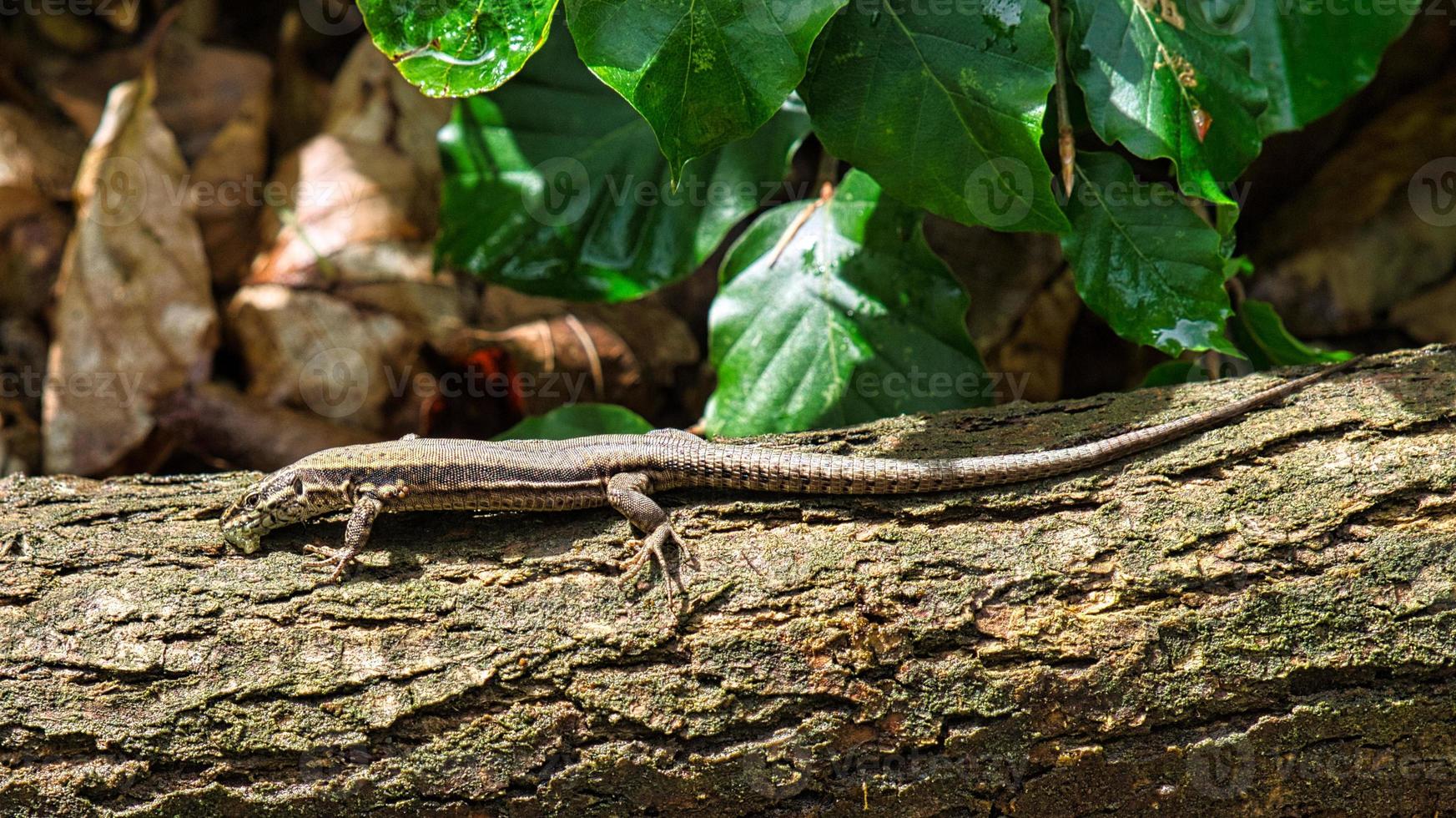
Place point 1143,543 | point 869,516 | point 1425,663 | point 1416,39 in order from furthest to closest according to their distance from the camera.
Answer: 1. point 1416,39
2. point 869,516
3. point 1143,543
4. point 1425,663

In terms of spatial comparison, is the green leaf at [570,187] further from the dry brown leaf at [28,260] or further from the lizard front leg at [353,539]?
the dry brown leaf at [28,260]

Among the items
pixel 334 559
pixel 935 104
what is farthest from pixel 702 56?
pixel 334 559

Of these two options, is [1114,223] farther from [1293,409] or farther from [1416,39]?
[1416,39]

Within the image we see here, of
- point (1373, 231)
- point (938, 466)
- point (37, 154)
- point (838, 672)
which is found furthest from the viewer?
point (37, 154)

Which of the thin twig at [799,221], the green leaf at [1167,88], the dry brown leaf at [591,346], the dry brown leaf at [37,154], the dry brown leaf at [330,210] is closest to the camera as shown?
the green leaf at [1167,88]

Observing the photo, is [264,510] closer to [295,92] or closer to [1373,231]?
[295,92]

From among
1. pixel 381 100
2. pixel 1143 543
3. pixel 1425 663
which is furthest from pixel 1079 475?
pixel 381 100

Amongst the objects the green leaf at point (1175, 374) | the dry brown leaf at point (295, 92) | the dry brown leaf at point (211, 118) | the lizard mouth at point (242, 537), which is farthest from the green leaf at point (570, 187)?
the dry brown leaf at point (295, 92)
